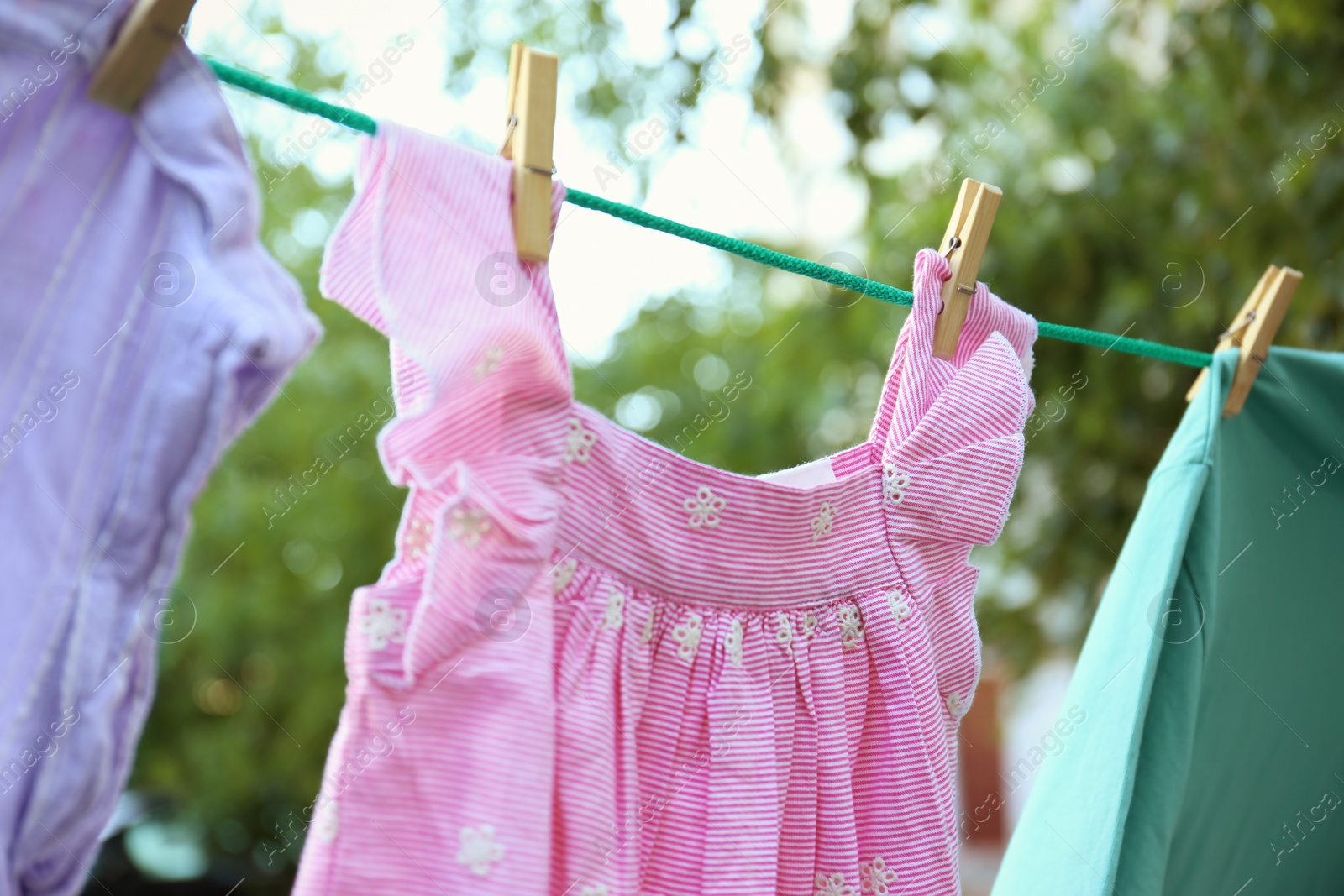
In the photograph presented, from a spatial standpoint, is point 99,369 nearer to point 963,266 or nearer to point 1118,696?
point 963,266

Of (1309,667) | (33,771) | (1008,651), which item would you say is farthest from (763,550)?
(1008,651)

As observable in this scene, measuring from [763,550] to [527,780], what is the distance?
22 cm

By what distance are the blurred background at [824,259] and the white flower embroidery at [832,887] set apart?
0.55 meters

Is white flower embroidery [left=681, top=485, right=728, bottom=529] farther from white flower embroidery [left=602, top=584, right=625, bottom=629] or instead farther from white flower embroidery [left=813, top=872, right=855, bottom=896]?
white flower embroidery [left=813, top=872, right=855, bottom=896]

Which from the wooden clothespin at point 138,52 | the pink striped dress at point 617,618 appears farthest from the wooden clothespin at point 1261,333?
the wooden clothespin at point 138,52

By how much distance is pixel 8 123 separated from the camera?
519 millimetres

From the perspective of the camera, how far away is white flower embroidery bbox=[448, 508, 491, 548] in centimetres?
54

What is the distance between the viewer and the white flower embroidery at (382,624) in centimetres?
53

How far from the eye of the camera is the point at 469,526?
1.78 feet

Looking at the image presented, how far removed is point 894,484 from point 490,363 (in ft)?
0.96

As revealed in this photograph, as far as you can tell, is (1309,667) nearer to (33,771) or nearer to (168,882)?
(33,771)

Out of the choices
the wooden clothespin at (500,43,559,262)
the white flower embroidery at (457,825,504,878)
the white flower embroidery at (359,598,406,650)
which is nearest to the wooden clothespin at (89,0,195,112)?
the wooden clothespin at (500,43,559,262)

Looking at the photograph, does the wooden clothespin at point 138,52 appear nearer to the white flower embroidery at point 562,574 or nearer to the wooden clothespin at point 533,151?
the wooden clothespin at point 533,151

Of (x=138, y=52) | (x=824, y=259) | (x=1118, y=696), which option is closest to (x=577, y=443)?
(x=138, y=52)
